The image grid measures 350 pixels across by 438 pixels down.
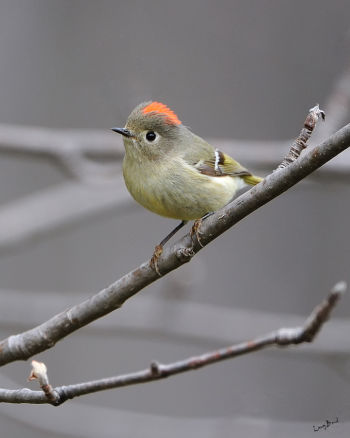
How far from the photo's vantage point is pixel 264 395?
135 inches

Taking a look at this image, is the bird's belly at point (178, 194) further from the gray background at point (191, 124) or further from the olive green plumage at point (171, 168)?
the gray background at point (191, 124)

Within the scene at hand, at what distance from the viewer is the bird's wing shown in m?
3.08

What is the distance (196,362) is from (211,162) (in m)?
1.71

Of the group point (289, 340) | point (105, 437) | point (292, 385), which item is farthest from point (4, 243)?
point (289, 340)

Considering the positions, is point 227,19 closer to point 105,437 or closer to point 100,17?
point 100,17

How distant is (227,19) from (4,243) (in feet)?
10.8

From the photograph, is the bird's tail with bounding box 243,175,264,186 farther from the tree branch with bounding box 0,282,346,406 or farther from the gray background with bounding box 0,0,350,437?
the tree branch with bounding box 0,282,346,406

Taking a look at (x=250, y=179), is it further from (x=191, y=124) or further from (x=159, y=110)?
(x=191, y=124)

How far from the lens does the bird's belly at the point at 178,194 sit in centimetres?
274

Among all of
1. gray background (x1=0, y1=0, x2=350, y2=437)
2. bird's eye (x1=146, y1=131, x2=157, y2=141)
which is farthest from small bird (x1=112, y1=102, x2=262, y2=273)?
gray background (x1=0, y1=0, x2=350, y2=437)

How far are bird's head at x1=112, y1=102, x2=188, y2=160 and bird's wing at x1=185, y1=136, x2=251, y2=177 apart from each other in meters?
0.13

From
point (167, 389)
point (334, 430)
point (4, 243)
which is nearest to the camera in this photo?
point (334, 430)

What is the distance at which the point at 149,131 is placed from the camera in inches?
121

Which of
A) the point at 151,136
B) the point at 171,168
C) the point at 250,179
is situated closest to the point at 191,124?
the point at 250,179
